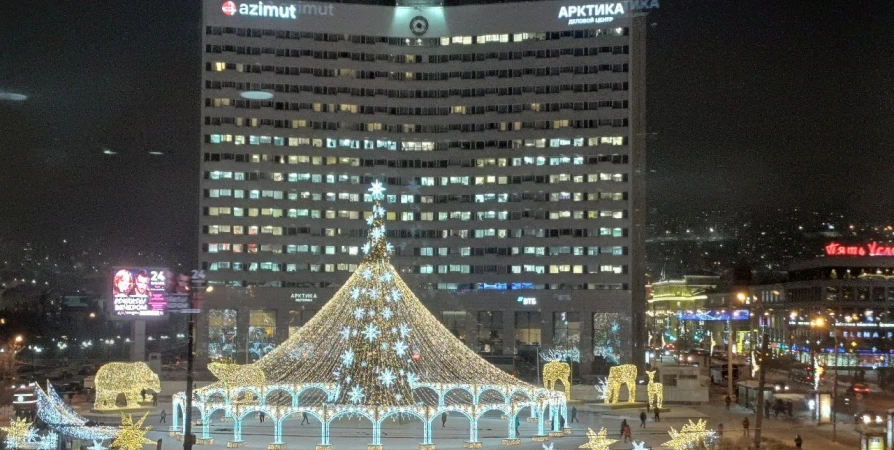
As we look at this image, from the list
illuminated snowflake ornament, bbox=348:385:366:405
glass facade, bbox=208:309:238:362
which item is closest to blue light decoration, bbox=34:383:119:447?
illuminated snowflake ornament, bbox=348:385:366:405

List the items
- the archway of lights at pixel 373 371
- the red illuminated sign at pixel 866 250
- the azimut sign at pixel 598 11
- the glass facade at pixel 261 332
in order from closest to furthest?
the archway of lights at pixel 373 371 < the glass facade at pixel 261 332 < the azimut sign at pixel 598 11 < the red illuminated sign at pixel 866 250

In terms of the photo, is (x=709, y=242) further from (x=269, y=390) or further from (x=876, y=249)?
(x=269, y=390)

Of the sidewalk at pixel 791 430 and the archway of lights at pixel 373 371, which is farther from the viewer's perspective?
the sidewalk at pixel 791 430

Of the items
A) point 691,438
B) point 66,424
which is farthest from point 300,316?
point 691,438

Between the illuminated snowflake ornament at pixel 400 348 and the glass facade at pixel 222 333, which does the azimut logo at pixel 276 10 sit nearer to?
the glass facade at pixel 222 333

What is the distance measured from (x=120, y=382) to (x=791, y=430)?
111 feet

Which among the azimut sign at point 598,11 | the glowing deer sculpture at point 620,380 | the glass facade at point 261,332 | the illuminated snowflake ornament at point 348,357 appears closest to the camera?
the illuminated snowflake ornament at point 348,357

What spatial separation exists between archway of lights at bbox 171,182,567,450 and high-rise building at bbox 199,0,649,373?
55.4m

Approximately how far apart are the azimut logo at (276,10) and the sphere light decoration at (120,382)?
56.3 metres

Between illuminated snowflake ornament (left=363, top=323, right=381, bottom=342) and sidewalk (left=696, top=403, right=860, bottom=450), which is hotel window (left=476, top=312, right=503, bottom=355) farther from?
illuminated snowflake ornament (left=363, top=323, right=381, bottom=342)

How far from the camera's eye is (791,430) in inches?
1852

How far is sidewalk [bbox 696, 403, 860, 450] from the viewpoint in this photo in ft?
139

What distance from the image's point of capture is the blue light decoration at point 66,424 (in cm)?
3300

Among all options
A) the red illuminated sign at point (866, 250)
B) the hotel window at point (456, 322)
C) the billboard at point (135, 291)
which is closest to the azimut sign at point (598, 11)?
the hotel window at point (456, 322)
